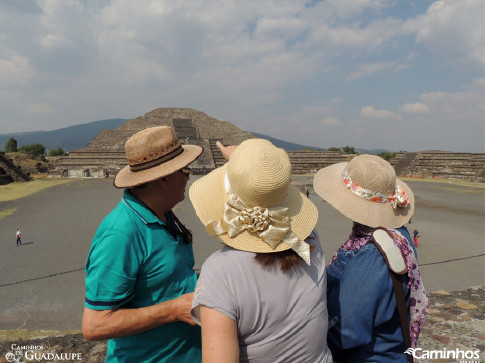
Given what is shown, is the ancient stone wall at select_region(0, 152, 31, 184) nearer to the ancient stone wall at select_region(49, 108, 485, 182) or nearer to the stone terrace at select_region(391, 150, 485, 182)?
the ancient stone wall at select_region(49, 108, 485, 182)

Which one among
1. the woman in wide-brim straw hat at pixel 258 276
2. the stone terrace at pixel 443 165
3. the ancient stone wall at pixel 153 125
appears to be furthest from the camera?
the ancient stone wall at pixel 153 125

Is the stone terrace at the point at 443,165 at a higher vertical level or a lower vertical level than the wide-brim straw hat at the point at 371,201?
lower

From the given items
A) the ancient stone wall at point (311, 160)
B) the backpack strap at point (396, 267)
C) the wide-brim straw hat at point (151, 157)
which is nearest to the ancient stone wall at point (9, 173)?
the ancient stone wall at point (311, 160)

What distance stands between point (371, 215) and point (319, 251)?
1.64ft

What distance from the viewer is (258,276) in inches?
37.9

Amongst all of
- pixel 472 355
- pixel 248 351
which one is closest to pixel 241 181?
pixel 248 351

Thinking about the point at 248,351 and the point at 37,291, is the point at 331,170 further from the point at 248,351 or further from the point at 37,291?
the point at 37,291

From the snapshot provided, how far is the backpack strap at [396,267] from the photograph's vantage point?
1.29 meters

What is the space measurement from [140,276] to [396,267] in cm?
110

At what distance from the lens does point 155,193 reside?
1.50 m

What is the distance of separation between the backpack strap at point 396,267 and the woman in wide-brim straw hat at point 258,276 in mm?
380

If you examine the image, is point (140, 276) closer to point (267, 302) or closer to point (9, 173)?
point (267, 302)

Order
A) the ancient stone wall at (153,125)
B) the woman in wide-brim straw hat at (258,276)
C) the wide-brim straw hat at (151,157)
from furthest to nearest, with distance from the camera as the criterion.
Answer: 1. the ancient stone wall at (153,125)
2. the wide-brim straw hat at (151,157)
3. the woman in wide-brim straw hat at (258,276)

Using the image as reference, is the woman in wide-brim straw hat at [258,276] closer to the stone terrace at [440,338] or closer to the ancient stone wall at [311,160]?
the stone terrace at [440,338]
